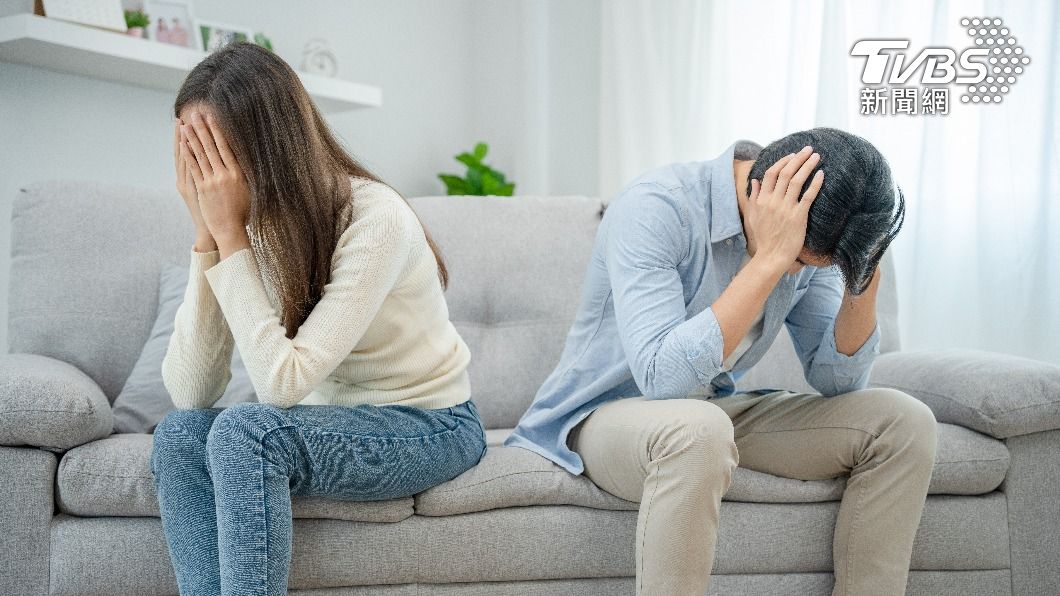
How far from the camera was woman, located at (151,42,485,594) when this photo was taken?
133cm

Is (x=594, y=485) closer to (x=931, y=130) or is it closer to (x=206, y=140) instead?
(x=206, y=140)

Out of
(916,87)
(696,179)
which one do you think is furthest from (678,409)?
(916,87)

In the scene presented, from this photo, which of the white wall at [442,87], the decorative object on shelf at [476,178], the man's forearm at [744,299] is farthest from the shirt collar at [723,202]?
the decorative object on shelf at [476,178]

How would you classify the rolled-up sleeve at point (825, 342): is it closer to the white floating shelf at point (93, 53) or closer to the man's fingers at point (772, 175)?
the man's fingers at point (772, 175)

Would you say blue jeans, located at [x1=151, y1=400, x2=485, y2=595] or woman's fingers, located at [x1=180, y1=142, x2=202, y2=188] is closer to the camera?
blue jeans, located at [x1=151, y1=400, x2=485, y2=595]

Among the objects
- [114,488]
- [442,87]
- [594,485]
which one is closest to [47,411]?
[114,488]

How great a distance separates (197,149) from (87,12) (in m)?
1.63

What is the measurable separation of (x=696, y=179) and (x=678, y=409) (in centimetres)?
39

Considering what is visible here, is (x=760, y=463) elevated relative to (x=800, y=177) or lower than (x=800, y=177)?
lower

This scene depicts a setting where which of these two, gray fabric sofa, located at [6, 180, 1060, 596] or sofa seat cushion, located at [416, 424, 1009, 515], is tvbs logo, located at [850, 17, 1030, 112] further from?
sofa seat cushion, located at [416, 424, 1009, 515]

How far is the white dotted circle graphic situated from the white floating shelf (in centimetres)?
207

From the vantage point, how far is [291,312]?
4.68 feet

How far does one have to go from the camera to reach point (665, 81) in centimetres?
351

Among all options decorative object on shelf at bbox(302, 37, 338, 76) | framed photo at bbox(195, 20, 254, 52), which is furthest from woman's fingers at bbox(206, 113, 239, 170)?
decorative object on shelf at bbox(302, 37, 338, 76)
